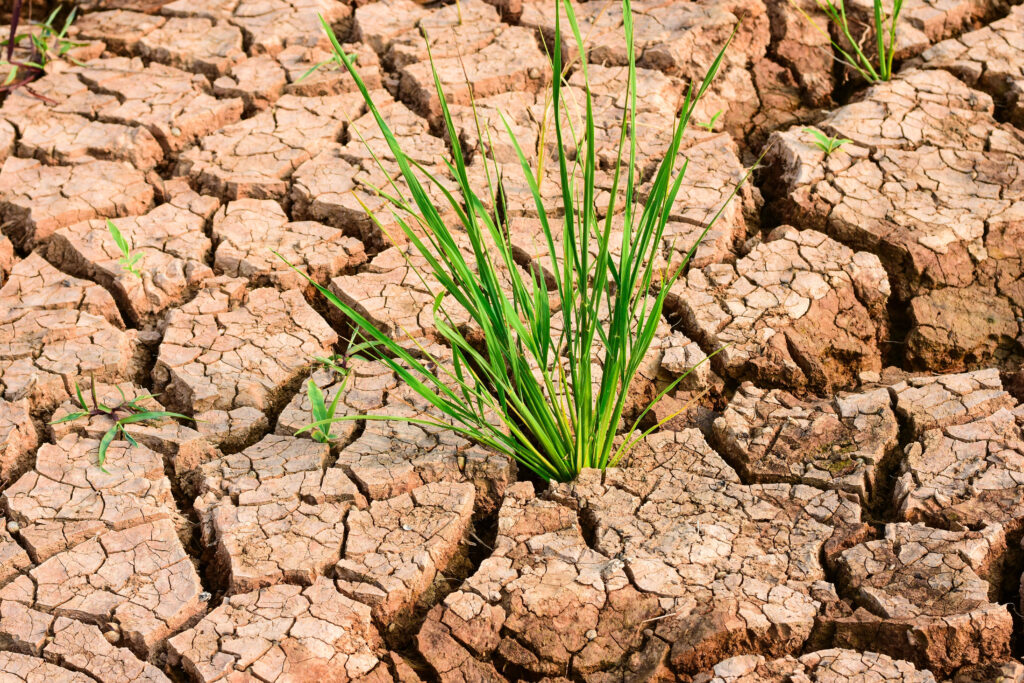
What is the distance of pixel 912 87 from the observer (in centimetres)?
345

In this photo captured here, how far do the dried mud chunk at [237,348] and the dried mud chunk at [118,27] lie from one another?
1523 mm

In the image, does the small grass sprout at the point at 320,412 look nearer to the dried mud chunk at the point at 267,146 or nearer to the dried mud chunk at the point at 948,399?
the dried mud chunk at the point at 267,146

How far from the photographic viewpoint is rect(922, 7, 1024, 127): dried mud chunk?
3.43 metres

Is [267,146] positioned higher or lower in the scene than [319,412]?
higher

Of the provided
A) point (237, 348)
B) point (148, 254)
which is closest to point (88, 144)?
point (148, 254)

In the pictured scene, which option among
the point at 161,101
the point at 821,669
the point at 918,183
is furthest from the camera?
the point at 161,101

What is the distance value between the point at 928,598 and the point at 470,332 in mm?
1322

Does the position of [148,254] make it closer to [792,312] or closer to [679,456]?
[679,456]

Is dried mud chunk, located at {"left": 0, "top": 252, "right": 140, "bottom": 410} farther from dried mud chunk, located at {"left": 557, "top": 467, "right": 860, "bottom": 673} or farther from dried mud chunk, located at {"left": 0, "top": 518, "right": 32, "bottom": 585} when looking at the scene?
dried mud chunk, located at {"left": 557, "top": 467, "right": 860, "bottom": 673}

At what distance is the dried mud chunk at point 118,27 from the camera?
379cm

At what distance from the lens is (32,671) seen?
6.33ft

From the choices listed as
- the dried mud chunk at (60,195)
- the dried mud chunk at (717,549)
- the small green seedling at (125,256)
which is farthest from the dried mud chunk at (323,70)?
the dried mud chunk at (717,549)

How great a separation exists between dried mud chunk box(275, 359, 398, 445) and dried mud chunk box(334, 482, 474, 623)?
0.29 meters

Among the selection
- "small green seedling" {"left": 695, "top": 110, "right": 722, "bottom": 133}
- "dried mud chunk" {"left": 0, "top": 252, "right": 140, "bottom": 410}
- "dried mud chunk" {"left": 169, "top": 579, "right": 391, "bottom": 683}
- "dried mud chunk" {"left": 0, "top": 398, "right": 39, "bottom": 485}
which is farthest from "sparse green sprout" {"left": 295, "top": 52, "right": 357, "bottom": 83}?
"dried mud chunk" {"left": 169, "top": 579, "right": 391, "bottom": 683}
